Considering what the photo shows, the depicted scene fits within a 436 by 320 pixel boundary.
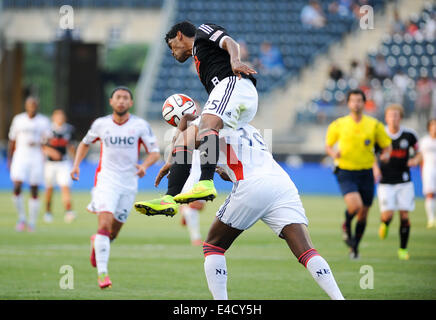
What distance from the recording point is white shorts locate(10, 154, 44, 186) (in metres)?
17.0

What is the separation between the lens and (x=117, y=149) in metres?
10.2

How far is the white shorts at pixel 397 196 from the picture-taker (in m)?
13.1

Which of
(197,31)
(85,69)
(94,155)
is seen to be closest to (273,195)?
(197,31)

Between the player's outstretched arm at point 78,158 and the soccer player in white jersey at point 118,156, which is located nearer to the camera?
the soccer player in white jersey at point 118,156

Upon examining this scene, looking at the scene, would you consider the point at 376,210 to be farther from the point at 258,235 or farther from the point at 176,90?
the point at 176,90

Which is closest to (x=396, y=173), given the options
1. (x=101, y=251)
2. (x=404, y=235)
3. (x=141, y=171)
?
(x=404, y=235)

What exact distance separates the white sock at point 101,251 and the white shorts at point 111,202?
14.8 inches

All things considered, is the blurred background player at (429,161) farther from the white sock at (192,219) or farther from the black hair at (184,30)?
the black hair at (184,30)

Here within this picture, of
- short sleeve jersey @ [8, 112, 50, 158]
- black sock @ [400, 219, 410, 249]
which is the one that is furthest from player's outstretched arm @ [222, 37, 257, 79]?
short sleeve jersey @ [8, 112, 50, 158]

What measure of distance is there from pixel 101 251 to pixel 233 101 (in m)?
3.95

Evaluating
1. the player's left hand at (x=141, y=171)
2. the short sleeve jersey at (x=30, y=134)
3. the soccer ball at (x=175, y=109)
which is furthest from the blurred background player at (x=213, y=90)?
the short sleeve jersey at (x=30, y=134)

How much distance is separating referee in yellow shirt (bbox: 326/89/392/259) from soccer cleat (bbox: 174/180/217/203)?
6.49 m

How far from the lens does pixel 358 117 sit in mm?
12523

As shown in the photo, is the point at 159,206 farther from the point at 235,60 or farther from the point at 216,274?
the point at 235,60
